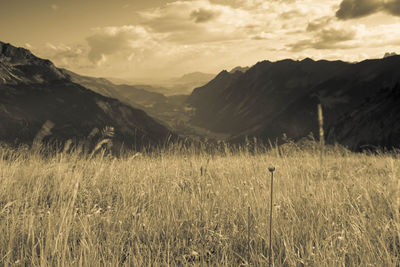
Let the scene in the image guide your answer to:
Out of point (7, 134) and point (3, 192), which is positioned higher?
point (3, 192)

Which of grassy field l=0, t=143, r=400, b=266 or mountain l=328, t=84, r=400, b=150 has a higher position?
grassy field l=0, t=143, r=400, b=266

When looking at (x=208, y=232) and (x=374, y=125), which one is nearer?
(x=208, y=232)

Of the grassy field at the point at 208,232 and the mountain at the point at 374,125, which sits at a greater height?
the grassy field at the point at 208,232

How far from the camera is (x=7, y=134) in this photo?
398 feet

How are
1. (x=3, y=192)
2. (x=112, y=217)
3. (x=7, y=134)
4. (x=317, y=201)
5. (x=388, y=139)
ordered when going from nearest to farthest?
(x=112, y=217) < (x=317, y=201) < (x=3, y=192) < (x=388, y=139) < (x=7, y=134)

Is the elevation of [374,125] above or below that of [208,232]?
below

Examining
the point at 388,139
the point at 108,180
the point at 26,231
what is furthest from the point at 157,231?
Result: the point at 388,139

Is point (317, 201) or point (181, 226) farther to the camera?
point (317, 201)

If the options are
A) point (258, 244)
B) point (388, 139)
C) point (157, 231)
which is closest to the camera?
point (258, 244)

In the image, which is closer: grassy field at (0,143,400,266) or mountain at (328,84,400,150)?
grassy field at (0,143,400,266)

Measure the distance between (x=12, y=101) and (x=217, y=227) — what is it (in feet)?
681

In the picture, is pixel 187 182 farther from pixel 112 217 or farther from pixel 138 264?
pixel 138 264

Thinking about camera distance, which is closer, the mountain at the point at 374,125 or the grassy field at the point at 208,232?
the grassy field at the point at 208,232

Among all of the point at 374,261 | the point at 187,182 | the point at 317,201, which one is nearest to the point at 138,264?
the point at 374,261
